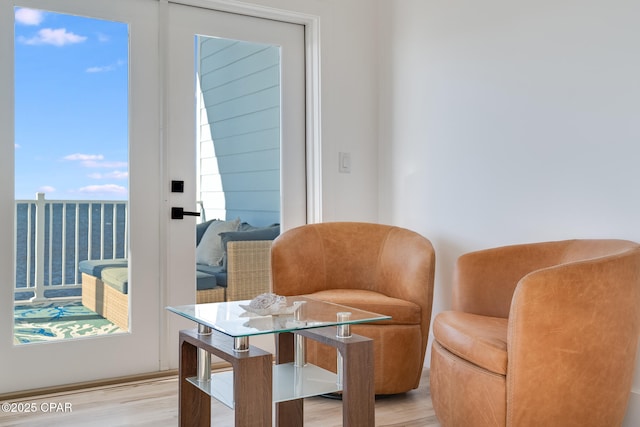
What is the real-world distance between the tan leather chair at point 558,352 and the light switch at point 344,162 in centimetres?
179

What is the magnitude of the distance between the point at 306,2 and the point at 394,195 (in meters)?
1.35

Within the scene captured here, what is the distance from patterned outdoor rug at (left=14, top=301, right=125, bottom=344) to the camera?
9.97ft

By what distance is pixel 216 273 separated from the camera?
3.57 m

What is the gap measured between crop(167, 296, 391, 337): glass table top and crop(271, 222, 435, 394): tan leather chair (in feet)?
2.08

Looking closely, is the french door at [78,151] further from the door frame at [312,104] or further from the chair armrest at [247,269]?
the door frame at [312,104]

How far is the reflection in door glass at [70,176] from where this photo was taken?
3.05m

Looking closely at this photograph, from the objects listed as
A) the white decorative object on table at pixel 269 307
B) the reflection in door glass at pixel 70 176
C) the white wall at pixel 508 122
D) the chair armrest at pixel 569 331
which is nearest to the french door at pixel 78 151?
the reflection in door glass at pixel 70 176

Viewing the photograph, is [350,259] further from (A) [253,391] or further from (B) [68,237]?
(A) [253,391]

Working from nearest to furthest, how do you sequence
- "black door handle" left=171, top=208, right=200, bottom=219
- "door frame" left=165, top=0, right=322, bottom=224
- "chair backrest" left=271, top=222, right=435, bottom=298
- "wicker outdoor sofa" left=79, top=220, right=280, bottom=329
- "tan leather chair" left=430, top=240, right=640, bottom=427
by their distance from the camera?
1. "tan leather chair" left=430, top=240, right=640, bottom=427
2. "chair backrest" left=271, top=222, right=435, bottom=298
3. "wicker outdoor sofa" left=79, top=220, right=280, bottom=329
4. "black door handle" left=171, top=208, right=200, bottom=219
5. "door frame" left=165, top=0, right=322, bottom=224

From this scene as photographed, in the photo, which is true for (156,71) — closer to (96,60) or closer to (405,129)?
(96,60)

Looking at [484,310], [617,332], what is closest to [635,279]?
[617,332]

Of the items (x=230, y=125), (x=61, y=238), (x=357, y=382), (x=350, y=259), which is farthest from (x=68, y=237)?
(x=357, y=382)

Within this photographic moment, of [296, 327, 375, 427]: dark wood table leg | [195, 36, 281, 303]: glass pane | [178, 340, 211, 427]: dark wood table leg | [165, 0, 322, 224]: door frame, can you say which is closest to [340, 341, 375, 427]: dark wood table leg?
[296, 327, 375, 427]: dark wood table leg

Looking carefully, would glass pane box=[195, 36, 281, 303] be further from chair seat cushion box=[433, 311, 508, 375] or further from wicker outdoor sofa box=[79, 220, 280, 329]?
chair seat cushion box=[433, 311, 508, 375]
